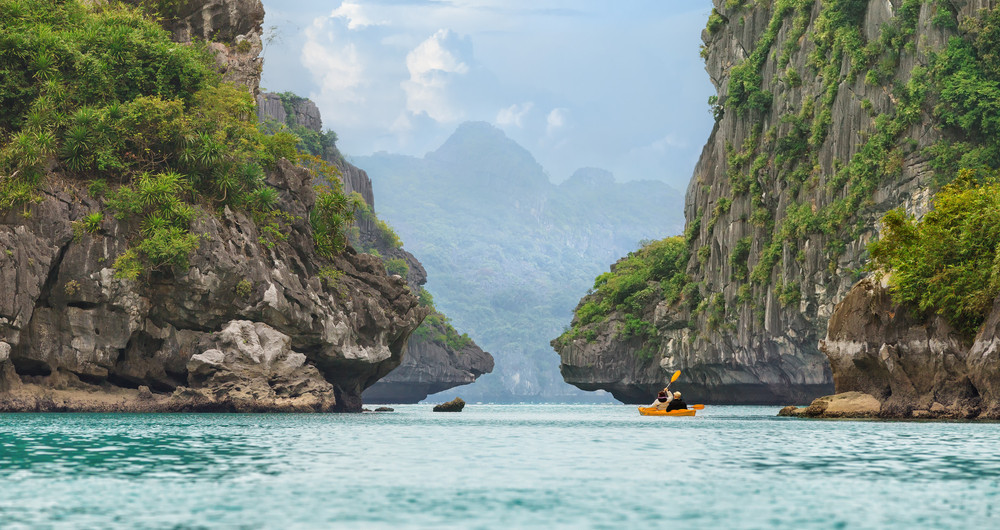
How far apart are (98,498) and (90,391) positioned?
31395 millimetres

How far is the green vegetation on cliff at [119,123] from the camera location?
41938 mm

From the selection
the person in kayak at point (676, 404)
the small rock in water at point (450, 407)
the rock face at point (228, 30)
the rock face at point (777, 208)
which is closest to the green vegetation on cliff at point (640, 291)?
the rock face at point (777, 208)

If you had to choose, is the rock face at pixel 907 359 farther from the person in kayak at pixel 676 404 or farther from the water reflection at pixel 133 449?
the water reflection at pixel 133 449

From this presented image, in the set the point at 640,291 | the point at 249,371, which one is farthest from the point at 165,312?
the point at 640,291

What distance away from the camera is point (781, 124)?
212 feet

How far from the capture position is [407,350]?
101 meters

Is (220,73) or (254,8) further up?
(254,8)

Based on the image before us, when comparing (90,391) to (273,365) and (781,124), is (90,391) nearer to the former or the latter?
(273,365)

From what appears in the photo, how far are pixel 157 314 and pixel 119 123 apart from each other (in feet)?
28.7

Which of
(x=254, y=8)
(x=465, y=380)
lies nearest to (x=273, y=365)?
(x=254, y=8)

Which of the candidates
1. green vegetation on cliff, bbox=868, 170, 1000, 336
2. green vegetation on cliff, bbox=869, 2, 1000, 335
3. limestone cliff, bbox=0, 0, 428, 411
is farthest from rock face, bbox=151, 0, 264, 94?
green vegetation on cliff, bbox=868, 170, 1000, 336

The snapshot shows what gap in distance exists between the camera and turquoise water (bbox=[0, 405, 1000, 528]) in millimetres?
11852

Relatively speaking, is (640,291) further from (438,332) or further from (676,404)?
(676,404)

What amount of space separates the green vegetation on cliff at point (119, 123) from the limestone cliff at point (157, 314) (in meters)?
0.40
